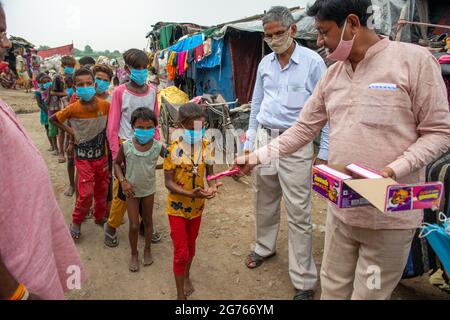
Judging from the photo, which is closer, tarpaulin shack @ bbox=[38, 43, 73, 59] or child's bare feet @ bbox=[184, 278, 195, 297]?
child's bare feet @ bbox=[184, 278, 195, 297]

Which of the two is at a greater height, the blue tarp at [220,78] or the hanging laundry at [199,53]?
the hanging laundry at [199,53]

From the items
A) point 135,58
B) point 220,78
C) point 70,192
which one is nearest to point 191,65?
point 220,78

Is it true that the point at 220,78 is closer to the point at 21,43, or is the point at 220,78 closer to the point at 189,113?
the point at 189,113

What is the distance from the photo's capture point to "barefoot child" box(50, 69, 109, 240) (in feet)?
11.3

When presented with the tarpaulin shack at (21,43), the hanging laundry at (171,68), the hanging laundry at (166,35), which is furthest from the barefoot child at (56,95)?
the tarpaulin shack at (21,43)

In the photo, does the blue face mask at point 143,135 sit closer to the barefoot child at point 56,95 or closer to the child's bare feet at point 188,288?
the child's bare feet at point 188,288

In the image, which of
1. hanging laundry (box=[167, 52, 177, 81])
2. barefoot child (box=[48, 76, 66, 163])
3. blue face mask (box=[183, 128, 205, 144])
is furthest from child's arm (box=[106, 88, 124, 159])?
hanging laundry (box=[167, 52, 177, 81])

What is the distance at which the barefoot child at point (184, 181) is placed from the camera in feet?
7.97

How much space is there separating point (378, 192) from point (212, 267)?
2.17m

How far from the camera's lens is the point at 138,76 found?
126 inches

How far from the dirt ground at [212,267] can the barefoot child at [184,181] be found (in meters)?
0.45

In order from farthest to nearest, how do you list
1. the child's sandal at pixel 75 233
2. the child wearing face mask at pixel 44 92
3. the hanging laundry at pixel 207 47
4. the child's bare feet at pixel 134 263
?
the hanging laundry at pixel 207 47
the child wearing face mask at pixel 44 92
the child's sandal at pixel 75 233
the child's bare feet at pixel 134 263

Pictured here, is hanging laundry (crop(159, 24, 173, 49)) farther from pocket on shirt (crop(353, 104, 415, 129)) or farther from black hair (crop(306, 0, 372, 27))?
pocket on shirt (crop(353, 104, 415, 129))

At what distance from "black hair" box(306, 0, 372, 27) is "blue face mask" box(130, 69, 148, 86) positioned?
1.99 metres
